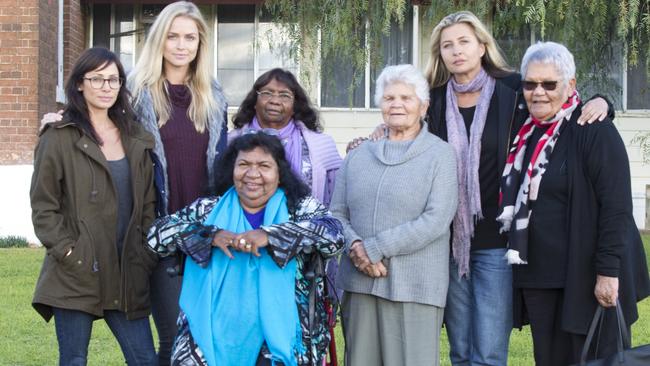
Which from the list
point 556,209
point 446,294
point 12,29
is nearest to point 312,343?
point 446,294

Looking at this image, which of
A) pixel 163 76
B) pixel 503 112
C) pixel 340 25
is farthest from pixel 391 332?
pixel 340 25

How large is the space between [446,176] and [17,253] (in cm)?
869

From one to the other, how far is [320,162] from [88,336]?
66.8 inches

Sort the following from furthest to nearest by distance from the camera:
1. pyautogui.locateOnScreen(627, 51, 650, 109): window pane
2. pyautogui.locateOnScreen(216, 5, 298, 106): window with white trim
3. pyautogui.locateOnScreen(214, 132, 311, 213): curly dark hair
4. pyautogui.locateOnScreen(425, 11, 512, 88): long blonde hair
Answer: pyautogui.locateOnScreen(216, 5, 298, 106): window with white trim < pyautogui.locateOnScreen(627, 51, 650, 109): window pane < pyautogui.locateOnScreen(425, 11, 512, 88): long blonde hair < pyautogui.locateOnScreen(214, 132, 311, 213): curly dark hair

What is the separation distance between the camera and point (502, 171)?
4598 mm

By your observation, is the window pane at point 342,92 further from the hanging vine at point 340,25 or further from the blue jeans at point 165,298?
the blue jeans at point 165,298

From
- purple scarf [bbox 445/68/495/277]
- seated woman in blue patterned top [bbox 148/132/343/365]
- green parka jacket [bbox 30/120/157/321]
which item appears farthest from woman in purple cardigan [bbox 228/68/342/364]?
A: green parka jacket [bbox 30/120/157/321]

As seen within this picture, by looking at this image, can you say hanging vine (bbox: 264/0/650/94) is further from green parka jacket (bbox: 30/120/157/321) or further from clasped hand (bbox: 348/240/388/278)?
green parka jacket (bbox: 30/120/157/321)

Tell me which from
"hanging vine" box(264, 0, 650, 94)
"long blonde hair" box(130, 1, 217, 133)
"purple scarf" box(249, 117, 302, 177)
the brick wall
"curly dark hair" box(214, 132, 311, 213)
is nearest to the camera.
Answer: "curly dark hair" box(214, 132, 311, 213)

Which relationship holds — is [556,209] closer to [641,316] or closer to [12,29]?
[641,316]

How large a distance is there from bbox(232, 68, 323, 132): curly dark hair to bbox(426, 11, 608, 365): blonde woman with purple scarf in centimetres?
85

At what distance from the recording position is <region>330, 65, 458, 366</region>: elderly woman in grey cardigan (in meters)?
4.49

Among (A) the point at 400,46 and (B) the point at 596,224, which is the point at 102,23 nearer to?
(A) the point at 400,46

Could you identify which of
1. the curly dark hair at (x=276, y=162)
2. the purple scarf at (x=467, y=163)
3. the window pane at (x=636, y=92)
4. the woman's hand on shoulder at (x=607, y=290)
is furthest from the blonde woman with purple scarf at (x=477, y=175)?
the window pane at (x=636, y=92)
